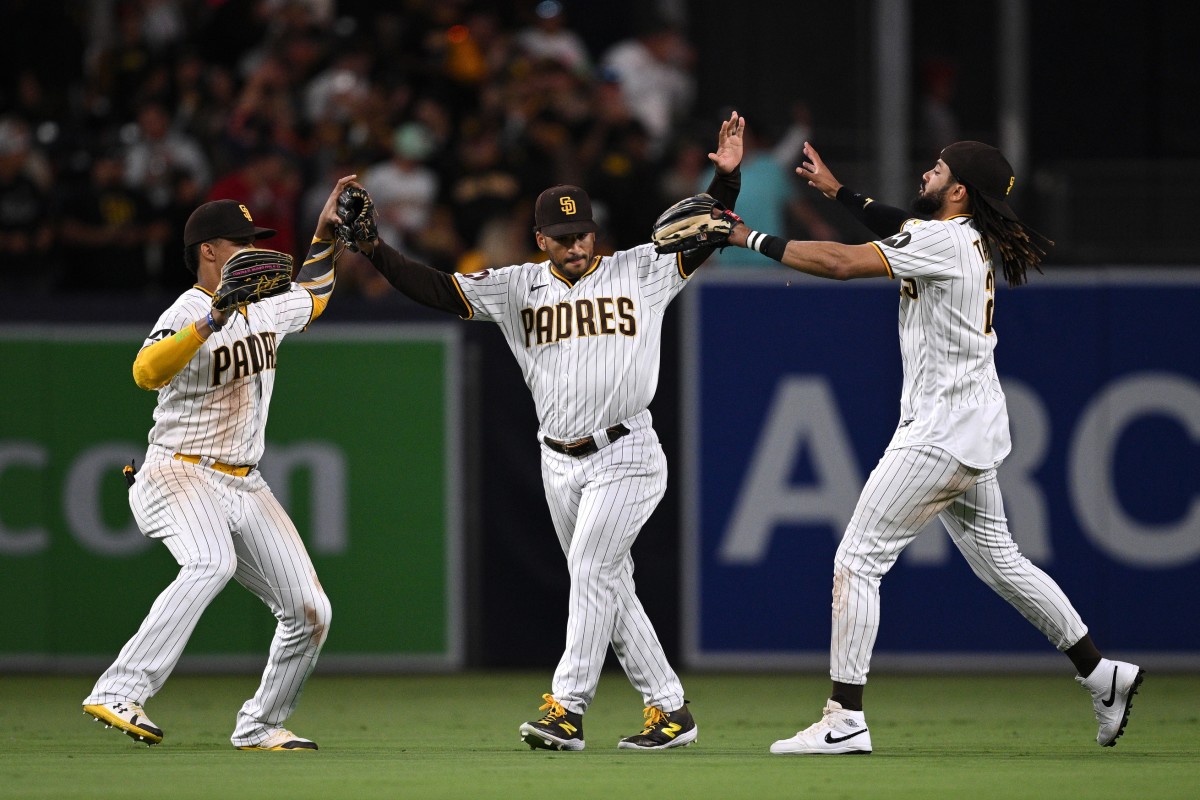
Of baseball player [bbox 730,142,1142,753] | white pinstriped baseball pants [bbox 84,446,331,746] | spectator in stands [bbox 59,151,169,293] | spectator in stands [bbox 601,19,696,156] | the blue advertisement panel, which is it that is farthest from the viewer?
spectator in stands [bbox 601,19,696,156]

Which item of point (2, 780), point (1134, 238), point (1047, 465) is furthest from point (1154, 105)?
point (2, 780)

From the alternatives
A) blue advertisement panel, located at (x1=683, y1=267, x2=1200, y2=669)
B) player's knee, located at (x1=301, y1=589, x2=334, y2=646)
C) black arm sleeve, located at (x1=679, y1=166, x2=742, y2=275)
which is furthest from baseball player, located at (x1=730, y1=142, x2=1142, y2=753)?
blue advertisement panel, located at (x1=683, y1=267, x2=1200, y2=669)

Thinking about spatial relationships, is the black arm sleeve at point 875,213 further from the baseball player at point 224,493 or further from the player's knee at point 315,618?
the player's knee at point 315,618

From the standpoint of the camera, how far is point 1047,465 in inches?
426

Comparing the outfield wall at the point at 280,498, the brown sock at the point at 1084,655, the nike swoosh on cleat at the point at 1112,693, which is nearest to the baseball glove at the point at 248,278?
the brown sock at the point at 1084,655

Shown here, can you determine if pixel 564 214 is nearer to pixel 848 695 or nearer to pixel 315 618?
pixel 315 618

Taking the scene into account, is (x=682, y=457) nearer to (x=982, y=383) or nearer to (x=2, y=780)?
(x=982, y=383)

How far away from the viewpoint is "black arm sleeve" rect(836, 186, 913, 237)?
7.41m

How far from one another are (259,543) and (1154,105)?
12.2 metres

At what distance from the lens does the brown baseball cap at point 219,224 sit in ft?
24.3

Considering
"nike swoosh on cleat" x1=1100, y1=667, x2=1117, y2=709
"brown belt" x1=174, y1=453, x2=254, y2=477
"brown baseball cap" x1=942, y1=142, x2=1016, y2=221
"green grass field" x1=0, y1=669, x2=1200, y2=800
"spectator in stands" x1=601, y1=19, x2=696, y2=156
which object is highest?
"spectator in stands" x1=601, y1=19, x2=696, y2=156

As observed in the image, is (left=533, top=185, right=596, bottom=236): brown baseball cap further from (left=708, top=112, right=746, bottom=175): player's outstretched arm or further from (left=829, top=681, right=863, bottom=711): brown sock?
(left=829, top=681, right=863, bottom=711): brown sock

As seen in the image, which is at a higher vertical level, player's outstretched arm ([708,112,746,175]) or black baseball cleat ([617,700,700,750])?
player's outstretched arm ([708,112,746,175])

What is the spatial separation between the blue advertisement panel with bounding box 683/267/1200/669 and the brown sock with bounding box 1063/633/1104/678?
3.47m
